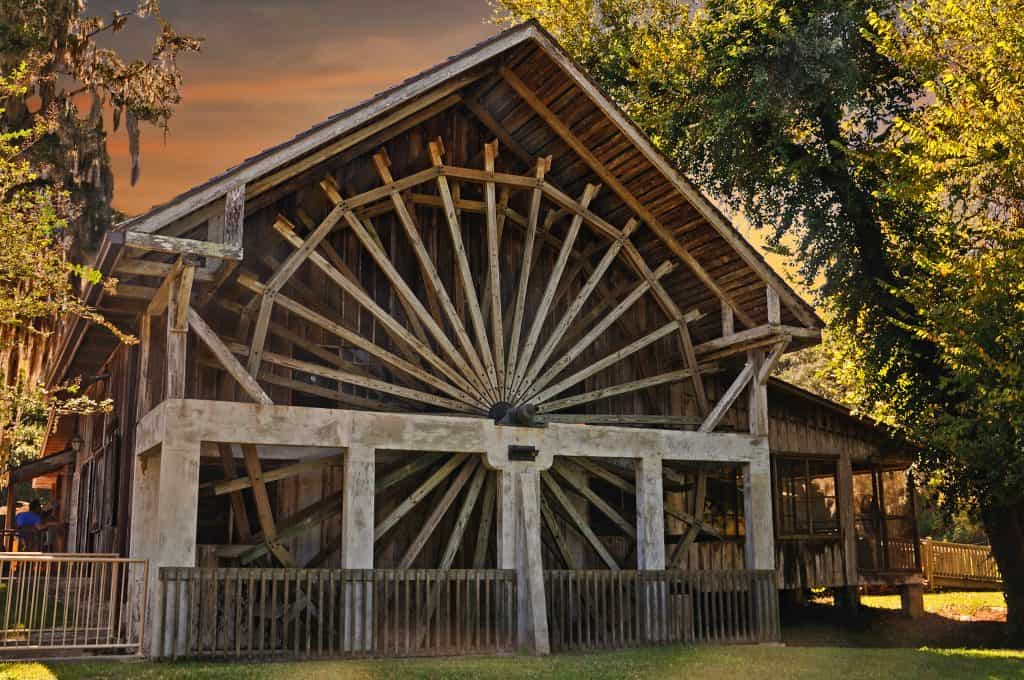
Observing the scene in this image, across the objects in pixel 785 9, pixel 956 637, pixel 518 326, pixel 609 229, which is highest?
pixel 785 9

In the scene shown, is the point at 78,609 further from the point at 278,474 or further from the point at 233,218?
the point at 233,218

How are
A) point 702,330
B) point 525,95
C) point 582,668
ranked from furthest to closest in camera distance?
point 702,330 < point 525,95 < point 582,668

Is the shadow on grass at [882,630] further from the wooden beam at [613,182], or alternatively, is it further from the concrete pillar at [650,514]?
the wooden beam at [613,182]

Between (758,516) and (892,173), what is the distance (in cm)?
643

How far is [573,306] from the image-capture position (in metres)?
15.5

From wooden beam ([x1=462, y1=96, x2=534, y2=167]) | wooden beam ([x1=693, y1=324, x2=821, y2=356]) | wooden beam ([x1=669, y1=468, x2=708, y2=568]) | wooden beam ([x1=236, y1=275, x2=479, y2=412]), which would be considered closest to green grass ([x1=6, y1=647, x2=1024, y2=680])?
wooden beam ([x1=669, y1=468, x2=708, y2=568])

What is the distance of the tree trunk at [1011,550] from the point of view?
63.0 feet

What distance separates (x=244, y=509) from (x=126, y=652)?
2458 millimetres

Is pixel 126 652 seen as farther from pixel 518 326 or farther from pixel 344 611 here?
pixel 518 326

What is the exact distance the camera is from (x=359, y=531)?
12.4 meters

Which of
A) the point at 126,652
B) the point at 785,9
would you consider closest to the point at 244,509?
the point at 126,652

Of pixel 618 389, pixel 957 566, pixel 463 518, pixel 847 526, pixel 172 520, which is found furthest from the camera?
pixel 957 566

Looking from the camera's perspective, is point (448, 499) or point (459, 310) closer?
point (448, 499)

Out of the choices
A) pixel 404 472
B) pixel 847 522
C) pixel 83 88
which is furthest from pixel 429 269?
pixel 83 88
